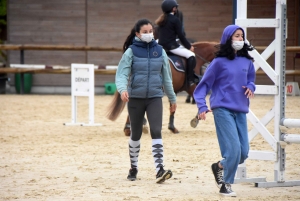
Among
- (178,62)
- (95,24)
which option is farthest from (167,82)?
(95,24)

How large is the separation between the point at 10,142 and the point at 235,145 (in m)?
5.85

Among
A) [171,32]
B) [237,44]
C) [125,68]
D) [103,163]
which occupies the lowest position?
[103,163]

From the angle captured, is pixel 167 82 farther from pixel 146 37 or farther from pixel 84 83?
pixel 84 83

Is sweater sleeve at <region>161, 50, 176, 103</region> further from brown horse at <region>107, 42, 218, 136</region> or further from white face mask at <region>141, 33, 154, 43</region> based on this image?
brown horse at <region>107, 42, 218, 136</region>

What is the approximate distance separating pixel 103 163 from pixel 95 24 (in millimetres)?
13959

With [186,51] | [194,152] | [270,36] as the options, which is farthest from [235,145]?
[270,36]

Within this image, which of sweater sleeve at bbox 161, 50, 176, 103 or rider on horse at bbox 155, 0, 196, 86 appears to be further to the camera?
rider on horse at bbox 155, 0, 196, 86

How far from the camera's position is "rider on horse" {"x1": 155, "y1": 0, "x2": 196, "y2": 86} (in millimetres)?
13375

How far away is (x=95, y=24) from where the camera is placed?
23297mm

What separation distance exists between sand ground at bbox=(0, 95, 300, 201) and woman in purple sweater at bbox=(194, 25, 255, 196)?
467mm

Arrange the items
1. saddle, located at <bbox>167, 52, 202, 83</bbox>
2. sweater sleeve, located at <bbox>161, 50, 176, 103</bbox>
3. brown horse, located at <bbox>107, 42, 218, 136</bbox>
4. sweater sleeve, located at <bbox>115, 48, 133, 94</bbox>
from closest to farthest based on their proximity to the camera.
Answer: sweater sleeve, located at <bbox>115, 48, 133, 94</bbox> < sweater sleeve, located at <bbox>161, 50, 176, 103</bbox> < brown horse, located at <bbox>107, 42, 218, 136</bbox> < saddle, located at <bbox>167, 52, 202, 83</bbox>

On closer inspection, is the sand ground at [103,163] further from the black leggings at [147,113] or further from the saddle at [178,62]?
the saddle at [178,62]

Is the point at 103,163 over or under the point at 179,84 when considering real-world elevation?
under

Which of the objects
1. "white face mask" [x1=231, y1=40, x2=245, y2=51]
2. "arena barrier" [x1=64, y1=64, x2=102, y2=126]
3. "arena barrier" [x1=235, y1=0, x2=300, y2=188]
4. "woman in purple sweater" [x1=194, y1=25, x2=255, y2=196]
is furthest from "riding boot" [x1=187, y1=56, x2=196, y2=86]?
"white face mask" [x1=231, y1=40, x2=245, y2=51]
